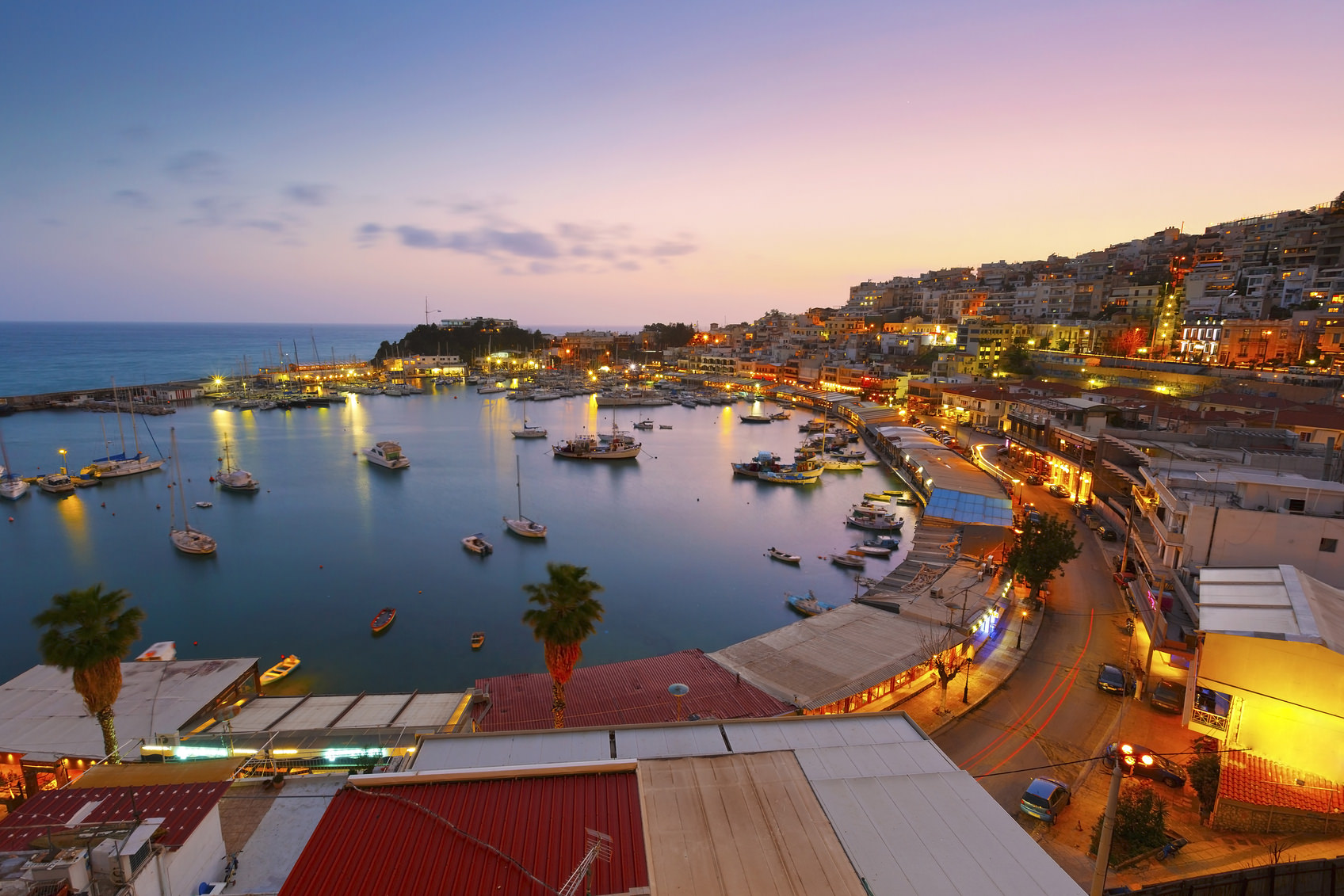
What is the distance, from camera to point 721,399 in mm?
85250

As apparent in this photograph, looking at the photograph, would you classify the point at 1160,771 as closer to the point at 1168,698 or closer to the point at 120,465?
the point at 1168,698

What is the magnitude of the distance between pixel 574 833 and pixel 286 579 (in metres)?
25.5

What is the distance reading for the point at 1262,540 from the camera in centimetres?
1564

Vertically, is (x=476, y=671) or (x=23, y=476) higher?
(x=23, y=476)

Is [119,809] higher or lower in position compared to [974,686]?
higher

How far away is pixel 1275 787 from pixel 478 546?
2697 cm

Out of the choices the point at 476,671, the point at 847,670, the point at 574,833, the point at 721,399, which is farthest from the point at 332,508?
the point at 721,399

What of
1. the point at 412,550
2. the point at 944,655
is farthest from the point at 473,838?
the point at 412,550

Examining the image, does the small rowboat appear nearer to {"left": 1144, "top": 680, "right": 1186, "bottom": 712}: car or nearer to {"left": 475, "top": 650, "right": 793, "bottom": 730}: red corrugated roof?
{"left": 475, "top": 650, "right": 793, "bottom": 730}: red corrugated roof

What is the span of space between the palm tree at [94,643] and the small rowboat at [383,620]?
1031 centimetres

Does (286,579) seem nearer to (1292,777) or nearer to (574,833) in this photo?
(574,833)

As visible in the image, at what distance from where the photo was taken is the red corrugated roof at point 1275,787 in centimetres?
1002

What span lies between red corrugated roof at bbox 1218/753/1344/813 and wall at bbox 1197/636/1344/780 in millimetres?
346

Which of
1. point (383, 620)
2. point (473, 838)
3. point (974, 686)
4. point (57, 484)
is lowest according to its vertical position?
point (383, 620)
